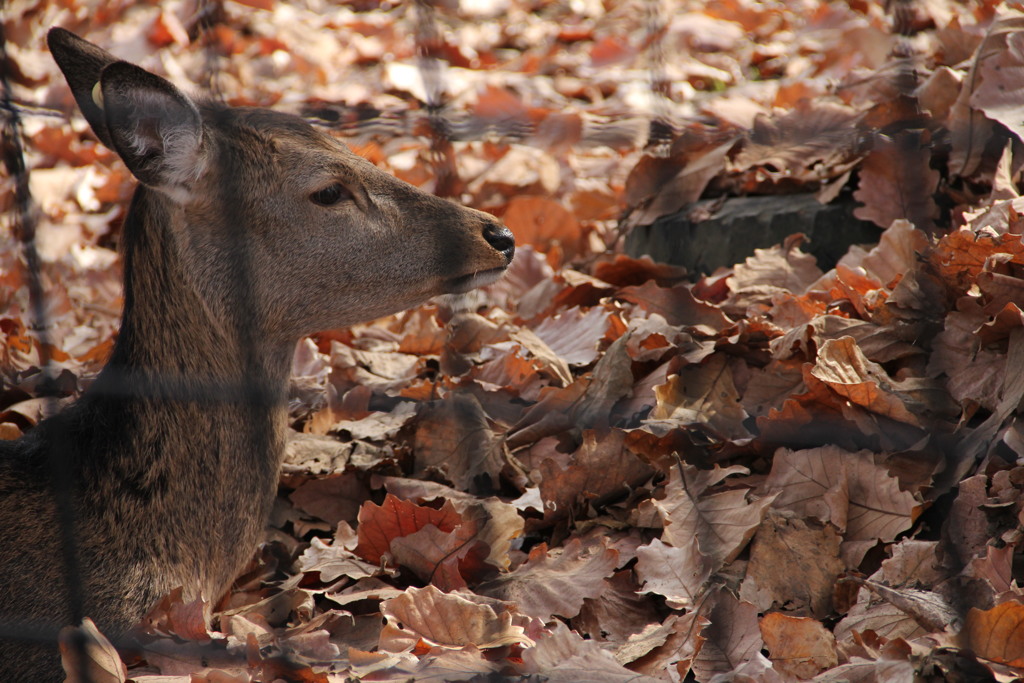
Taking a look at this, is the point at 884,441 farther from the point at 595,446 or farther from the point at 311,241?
the point at 311,241

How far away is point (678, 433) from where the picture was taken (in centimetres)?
273

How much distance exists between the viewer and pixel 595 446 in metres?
2.75

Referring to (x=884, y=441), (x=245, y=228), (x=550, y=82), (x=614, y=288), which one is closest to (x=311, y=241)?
(x=245, y=228)

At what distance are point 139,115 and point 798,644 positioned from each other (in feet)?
6.75

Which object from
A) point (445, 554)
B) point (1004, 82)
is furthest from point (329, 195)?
point (1004, 82)

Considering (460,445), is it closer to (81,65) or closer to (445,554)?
(445,554)

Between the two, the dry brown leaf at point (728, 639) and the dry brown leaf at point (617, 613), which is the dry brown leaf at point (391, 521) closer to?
the dry brown leaf at point (617, 613)

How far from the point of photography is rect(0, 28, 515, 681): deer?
8.31 ft

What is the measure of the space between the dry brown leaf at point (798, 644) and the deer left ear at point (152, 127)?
6.25 ft

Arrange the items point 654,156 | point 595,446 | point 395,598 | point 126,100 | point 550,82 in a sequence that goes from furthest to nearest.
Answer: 1. point 550,82
2. point 654,156
3. point 595,446
4. point 126,100
5. point 395,598

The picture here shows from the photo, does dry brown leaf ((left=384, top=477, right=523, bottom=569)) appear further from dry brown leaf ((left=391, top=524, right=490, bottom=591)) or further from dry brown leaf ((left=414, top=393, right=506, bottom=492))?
dry brown leaf ((left=414, top=393, right=506, bottom=492))

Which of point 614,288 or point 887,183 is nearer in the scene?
point 887,183

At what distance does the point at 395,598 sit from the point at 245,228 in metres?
1.21

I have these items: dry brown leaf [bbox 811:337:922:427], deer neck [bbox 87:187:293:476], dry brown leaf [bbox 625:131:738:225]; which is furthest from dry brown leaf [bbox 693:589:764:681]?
dry brown leaf [bbox 625:131:738:225]
